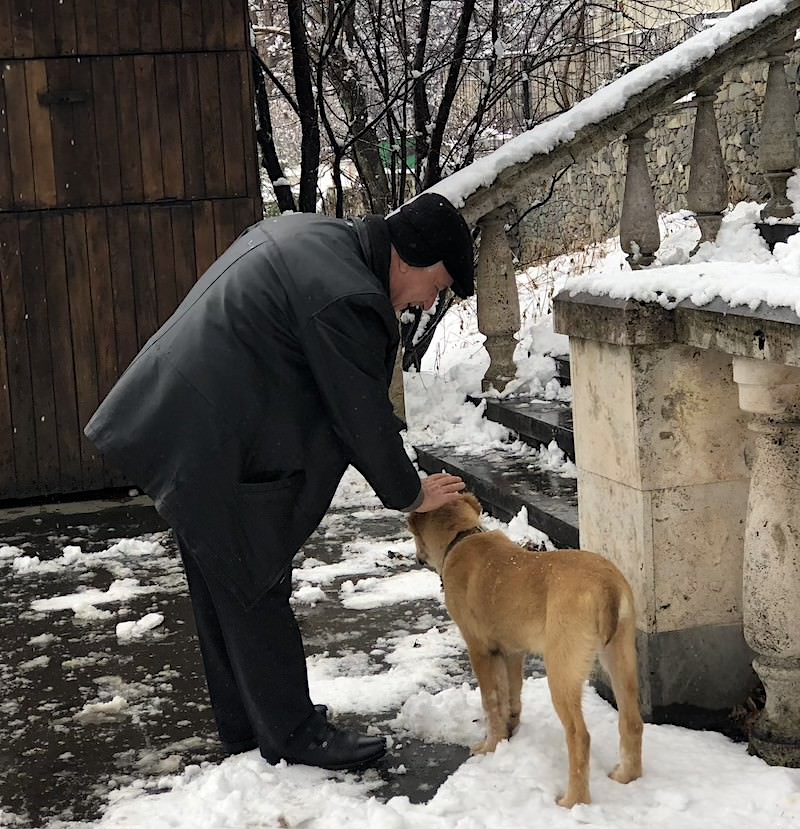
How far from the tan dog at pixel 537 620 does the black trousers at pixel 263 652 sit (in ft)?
1.65

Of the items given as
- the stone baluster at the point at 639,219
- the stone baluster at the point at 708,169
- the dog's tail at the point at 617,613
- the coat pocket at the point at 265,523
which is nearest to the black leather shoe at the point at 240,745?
the coat pocket at the point at 265,523

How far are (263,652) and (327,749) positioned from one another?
35 centimetres

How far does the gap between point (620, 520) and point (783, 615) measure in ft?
2.22

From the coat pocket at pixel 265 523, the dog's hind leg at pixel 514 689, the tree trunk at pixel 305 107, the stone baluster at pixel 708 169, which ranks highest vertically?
the tree trunk at pixel 305 107

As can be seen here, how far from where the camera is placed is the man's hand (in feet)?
12.7

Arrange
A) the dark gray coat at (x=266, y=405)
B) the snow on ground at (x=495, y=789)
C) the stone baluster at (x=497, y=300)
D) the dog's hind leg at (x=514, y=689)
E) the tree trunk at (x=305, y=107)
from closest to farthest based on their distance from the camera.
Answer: the snow on ground at (x=495, y=789), the dark gray coat at (x=266, y=405), the dog's hind leg at (x=514, y=689), the stone baluster at (x=497, y=300), the tree trunk at (x=305, y=107)

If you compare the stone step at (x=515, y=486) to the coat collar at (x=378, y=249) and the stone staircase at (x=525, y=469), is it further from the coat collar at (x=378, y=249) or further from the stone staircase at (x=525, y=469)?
the coat collar at (x=378, y=249)

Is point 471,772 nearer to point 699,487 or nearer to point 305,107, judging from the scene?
point 699,487

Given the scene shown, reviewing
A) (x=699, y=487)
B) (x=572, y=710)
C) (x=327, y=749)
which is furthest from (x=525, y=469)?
(x=572, y=710)

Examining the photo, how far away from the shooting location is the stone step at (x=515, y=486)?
5.73 metres

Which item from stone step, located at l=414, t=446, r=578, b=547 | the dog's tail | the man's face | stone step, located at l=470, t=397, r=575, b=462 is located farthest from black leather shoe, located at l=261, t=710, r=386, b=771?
stone step, located at l=470, t=397, r=575, b=462

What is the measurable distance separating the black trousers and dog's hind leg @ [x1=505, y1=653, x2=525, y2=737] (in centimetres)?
61

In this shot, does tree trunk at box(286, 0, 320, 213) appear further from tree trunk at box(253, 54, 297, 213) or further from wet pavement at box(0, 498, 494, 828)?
wet pavement at box(0, 498, 494, 828)

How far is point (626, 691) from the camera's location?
3.51 metres
